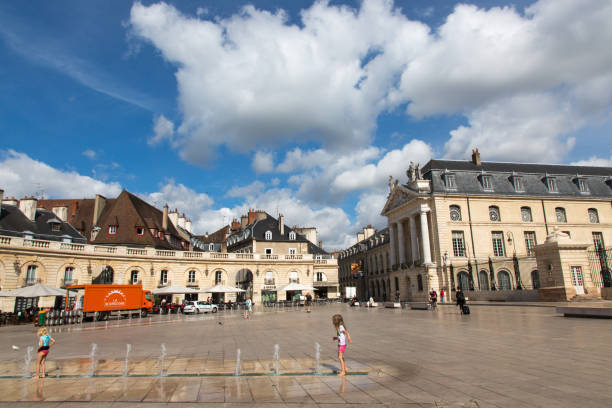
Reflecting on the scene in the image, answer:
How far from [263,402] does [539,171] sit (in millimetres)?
54606

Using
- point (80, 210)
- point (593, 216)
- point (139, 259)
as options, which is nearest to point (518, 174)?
point (593, 216)

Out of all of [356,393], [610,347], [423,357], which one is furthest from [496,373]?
[610,347]

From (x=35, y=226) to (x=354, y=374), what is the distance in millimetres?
38931

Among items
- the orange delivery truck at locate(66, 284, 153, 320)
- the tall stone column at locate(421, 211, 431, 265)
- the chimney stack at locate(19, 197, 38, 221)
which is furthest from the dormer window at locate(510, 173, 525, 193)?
the chimney stack at locate(19, 197, 38, 221)

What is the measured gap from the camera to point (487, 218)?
4562 cm

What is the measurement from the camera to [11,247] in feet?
97.8

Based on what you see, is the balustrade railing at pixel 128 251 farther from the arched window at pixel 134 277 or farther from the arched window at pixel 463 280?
the arched window at pixel 463 280

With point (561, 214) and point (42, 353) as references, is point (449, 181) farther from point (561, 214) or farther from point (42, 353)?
point (42, 353)

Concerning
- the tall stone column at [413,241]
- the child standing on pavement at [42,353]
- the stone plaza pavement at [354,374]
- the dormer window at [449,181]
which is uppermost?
the dormer window at [449,181]

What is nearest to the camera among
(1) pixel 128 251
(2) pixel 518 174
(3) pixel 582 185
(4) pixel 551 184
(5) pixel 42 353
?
(5) pixel 42 353

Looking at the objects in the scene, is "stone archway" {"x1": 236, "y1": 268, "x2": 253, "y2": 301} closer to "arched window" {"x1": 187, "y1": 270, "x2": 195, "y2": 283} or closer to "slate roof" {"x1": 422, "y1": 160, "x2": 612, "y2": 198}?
"arched window" {"x1": 187, "y1": 270, "x2": 195, "y2": 283}

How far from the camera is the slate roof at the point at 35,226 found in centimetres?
3428

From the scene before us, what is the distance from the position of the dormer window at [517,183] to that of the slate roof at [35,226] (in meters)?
48.4

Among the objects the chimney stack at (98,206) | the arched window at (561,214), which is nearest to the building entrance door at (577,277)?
the arched window at (561,214)
